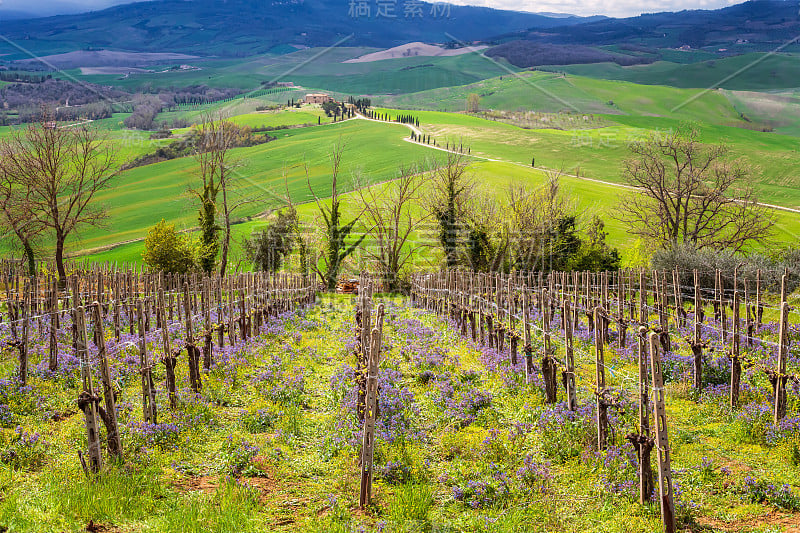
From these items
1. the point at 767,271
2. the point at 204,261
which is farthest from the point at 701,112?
the point at 204,261

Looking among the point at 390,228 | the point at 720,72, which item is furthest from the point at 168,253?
the point at 720,72

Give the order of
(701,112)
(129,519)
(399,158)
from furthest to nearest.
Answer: (701,112) → (399,158) → (129,519)

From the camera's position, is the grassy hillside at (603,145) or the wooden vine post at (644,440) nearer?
the wooden vine post at (644,440)

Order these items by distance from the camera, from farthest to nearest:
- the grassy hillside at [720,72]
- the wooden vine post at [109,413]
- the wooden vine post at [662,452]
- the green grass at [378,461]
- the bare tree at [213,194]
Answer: the grassy hillside at [720,72], the bare tree at [213,194], the wooden vine post at [109,413], the green grass at [378,461], the wooden vine post at [662,452]

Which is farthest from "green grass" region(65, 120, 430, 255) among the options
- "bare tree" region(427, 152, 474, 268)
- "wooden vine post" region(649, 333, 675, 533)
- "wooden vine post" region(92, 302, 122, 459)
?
"wooden vine post" region(649, 333, 675, 533)

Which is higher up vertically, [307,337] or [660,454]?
[660,454]

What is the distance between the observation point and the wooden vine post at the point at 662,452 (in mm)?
6727

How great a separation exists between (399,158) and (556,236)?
49.3 m

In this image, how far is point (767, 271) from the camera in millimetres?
33000

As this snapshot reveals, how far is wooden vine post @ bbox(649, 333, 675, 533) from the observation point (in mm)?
6727

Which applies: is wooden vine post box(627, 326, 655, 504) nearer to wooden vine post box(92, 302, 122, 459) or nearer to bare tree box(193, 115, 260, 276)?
wooden vine post box(92, 302, 122, 459)

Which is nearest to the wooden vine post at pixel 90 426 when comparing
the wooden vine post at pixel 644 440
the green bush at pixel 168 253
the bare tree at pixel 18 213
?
the wooden vine post at pixel 644 440

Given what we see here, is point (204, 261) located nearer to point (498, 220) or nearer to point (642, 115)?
point (498, 220)

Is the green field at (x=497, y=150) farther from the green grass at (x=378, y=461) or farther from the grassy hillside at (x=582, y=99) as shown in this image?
the green grass at (x=378, y=461)
